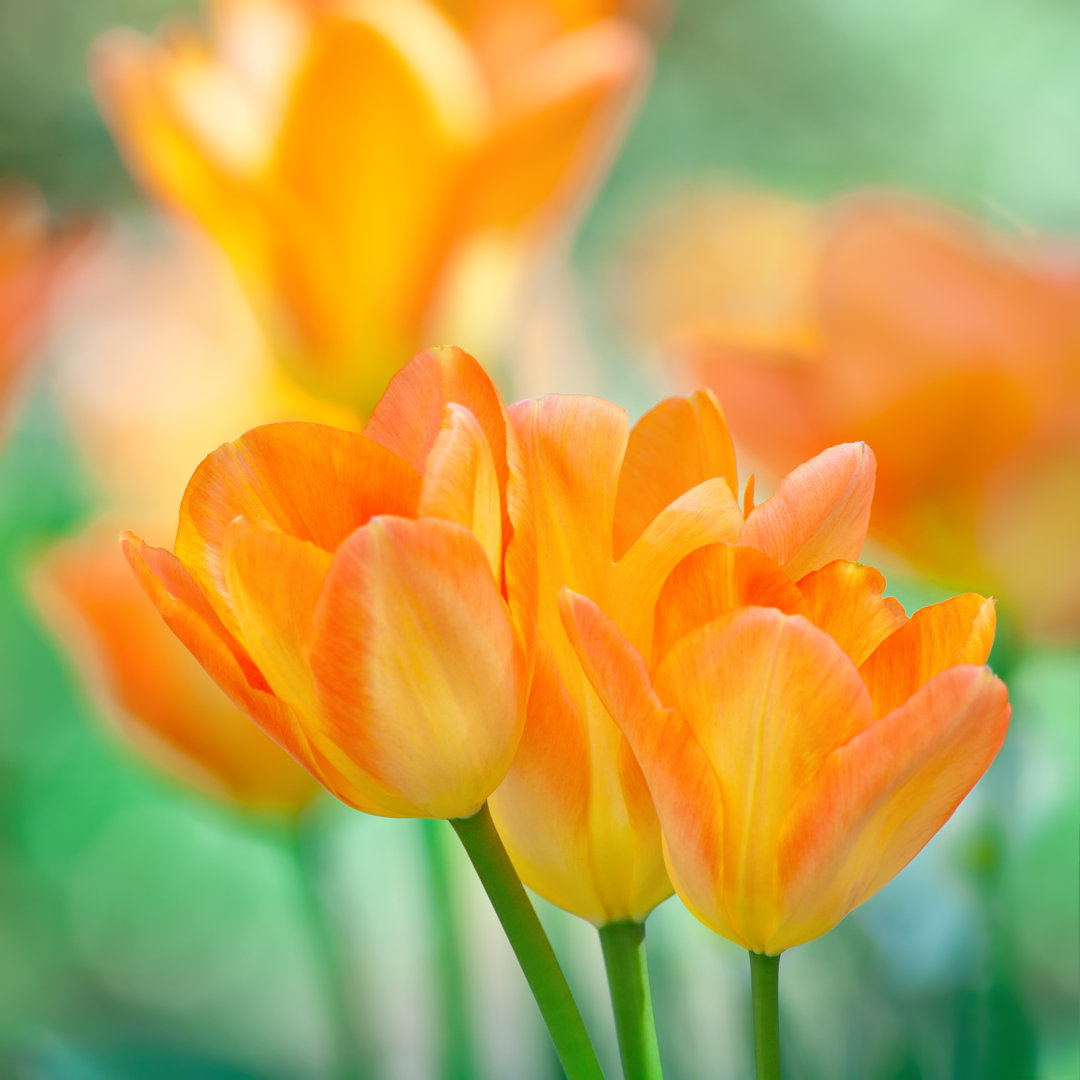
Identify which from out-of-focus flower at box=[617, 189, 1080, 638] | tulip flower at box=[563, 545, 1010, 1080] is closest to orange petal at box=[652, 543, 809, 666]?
tulip flower at box=[563, 545, 1010, 1080]

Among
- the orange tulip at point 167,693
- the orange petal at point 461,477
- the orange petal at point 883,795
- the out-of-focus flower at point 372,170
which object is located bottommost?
the orange petal at point 883,795

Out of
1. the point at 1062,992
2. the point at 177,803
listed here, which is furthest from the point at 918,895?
the point at 177,803

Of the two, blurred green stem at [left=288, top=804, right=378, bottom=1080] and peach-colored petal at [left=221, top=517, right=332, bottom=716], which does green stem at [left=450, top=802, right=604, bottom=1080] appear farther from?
blurred green stem at [left=288, top=804, right=378, bottom=1080]

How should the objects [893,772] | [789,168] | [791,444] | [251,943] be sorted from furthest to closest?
[789,168] < [251,943] < [791,444] < [893,772]

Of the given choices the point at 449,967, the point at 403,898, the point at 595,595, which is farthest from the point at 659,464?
the point at 403,898

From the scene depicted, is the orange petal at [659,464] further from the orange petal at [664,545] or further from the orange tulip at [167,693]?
the orange tulip at [167,693]

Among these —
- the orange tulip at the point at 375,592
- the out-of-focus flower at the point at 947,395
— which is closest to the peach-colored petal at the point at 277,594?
the orange tulip at the point at 375,592

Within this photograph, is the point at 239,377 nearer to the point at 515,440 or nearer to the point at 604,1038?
the point at 604,1038

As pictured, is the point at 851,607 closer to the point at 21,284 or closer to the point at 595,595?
the point at 595,595
